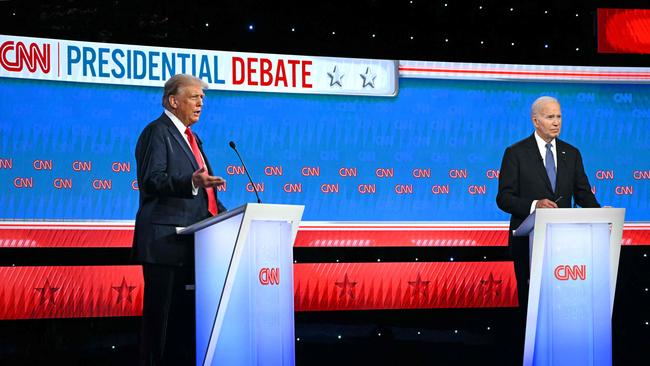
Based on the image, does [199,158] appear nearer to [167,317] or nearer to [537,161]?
[167,317]

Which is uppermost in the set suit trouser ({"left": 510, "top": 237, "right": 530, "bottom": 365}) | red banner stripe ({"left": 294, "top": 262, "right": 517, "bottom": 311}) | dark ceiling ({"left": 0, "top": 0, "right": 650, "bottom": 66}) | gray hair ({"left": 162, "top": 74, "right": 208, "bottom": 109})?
dark ceiling ({"left": 0, "top": 0, "right": 650, "bottom": 66})

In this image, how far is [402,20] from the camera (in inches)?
249

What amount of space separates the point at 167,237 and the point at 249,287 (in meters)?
0.52

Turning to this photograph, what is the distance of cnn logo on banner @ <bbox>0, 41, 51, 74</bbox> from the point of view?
5.48 meters

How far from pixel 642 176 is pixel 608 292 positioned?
240cm

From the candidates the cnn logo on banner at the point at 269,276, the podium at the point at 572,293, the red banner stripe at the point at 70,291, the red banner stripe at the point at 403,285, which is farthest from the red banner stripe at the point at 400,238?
the cnn logo on banner at the point at 269,276

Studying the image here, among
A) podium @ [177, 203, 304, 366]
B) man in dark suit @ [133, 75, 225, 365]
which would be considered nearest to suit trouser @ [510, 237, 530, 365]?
podium @ [177, 203, 304, 366]

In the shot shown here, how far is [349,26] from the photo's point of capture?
623 centimetres

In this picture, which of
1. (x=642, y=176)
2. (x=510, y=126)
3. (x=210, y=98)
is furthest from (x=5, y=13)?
(x=642, y=176)

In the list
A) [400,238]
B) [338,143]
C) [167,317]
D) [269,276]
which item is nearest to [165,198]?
[167,317]

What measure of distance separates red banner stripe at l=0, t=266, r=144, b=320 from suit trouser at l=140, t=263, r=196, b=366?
5.43ft

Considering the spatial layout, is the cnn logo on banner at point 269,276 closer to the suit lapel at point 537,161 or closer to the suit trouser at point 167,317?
the suit trouser at point 167,317

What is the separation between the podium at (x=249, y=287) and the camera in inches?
145

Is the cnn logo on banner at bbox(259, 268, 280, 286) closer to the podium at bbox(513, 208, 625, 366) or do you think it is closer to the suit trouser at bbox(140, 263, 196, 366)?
the suit trouser at bbox(140, 263, 196, 366)
